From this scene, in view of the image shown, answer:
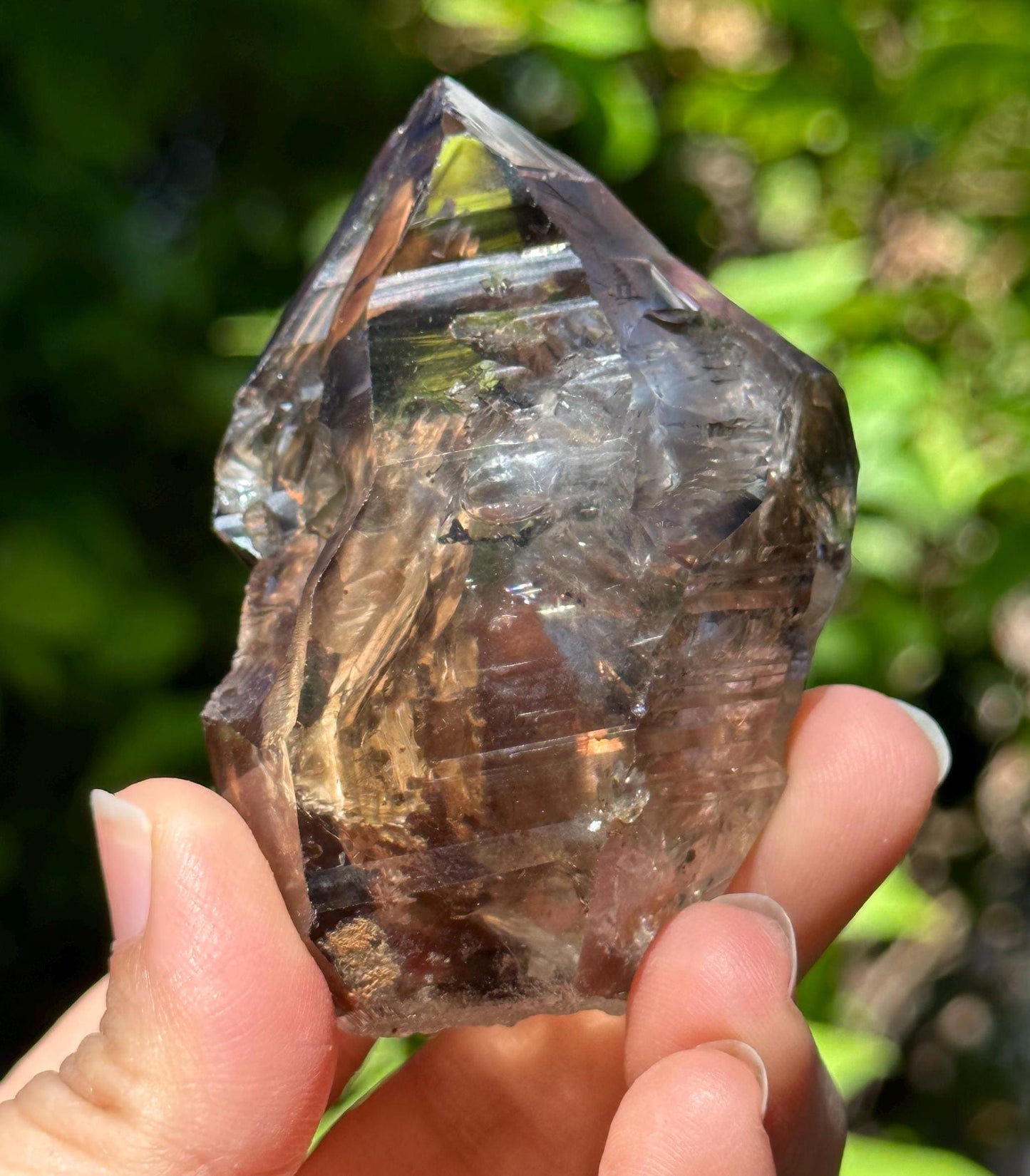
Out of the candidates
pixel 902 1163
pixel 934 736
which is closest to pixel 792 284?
pixel 934 736

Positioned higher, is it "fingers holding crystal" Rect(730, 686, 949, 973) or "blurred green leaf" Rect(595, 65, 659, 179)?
"blurred green leaf" Rect(595, 65, 659, 179)

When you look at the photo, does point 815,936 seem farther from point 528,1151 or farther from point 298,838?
point 298,838

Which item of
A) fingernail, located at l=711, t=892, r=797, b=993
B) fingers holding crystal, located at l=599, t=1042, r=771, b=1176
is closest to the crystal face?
fingernail, located at l=711, t=892, r=797, b=993

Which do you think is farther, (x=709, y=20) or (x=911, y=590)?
(x=709, y=20)

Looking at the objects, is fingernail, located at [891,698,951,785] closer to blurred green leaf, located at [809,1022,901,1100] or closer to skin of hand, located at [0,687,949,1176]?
skin of hand, located at [0,687,949,1176]

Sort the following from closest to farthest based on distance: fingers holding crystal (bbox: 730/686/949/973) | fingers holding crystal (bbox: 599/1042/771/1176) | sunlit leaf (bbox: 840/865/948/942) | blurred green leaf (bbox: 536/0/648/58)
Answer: fingers holding crystal (bbox: 599/1042/771/1176) → fingers holding crystal (bbox: 730/686/949/973) → sunlit leaf (bbox: 840/865/948/942) → blurred green leaf (bbox: 536/0/648/58)

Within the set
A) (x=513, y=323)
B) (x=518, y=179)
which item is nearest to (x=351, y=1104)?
(x=513, y=323)

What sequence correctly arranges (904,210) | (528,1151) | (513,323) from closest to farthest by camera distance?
(513,323) → (528,1151) → (904,210)
